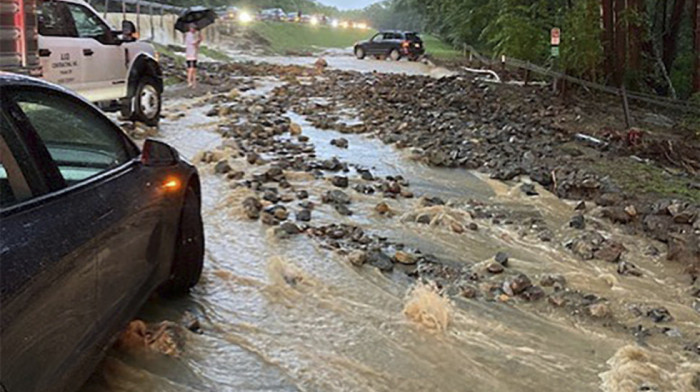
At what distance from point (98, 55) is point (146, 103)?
1.59 m

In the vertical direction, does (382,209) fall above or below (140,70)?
below

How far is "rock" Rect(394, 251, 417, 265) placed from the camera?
5852 mm

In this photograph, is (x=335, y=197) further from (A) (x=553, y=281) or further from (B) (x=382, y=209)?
(A) (x=553, y=281)

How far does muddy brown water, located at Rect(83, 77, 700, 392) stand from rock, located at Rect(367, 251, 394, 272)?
14 cm

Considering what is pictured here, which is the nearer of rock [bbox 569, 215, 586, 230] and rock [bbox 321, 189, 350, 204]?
Result: rock [bbox 569, 215, 586, 230]

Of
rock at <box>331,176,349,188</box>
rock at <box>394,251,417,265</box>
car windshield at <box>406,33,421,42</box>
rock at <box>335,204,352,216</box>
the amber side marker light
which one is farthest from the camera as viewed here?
car windshield at <box>406,33,421,42</box>

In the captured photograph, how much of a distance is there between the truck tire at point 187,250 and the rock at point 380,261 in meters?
1.59

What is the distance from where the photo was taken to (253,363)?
4.07 meters

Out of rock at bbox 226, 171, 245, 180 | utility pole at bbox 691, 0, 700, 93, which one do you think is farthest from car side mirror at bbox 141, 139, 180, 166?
utility pole at bbox 691, 0, 700, 93

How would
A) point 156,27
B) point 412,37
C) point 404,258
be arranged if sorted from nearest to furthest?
point 404,258, point 156,27, point 412,37

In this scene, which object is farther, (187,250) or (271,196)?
(271,196)

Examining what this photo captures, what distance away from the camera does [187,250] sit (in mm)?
4469

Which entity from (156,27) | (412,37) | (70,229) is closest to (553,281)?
(70,229)

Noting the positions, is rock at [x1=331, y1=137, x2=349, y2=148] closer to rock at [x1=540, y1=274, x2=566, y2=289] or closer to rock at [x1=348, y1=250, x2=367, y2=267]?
rock at [x1=348, y1=250, x2=367, y2=267]
